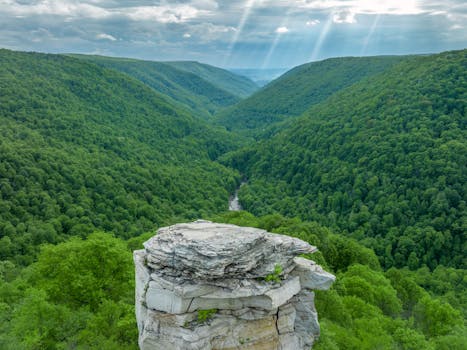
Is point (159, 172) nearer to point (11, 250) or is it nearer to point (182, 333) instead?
point (11, 250)

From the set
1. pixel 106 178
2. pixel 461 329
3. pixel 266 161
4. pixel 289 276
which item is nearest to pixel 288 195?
pixel 266 161

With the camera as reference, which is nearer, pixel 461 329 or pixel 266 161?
pixel 461 329

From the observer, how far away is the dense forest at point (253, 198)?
100 ft

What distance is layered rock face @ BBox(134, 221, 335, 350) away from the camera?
19375mm

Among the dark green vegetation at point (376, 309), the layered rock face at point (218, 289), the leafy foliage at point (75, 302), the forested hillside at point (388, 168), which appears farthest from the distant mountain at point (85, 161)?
the layered rock face at point (218, 289)

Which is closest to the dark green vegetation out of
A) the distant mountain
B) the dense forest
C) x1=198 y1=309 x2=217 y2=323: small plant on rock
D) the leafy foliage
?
the dense forest

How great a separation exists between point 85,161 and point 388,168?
88044 mm

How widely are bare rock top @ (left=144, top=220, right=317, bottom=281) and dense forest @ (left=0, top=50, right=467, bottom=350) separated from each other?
23.7 ft

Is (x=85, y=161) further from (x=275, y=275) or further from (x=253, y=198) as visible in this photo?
(x=275, y=275)

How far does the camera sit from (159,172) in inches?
4924

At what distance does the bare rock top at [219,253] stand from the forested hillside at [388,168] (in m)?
66.8

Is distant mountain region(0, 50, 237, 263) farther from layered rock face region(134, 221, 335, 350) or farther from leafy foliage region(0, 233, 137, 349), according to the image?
layered rock face region(134, 221, 335, 350)

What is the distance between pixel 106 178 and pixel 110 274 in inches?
2996

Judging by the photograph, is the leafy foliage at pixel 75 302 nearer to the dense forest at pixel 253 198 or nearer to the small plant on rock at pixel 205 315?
the dense forest at pixel 253 198
